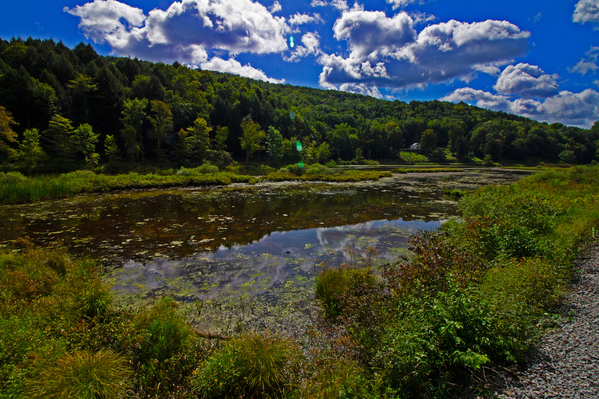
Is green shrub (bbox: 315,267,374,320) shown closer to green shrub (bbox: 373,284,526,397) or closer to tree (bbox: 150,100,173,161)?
green shrub (bbox: 373,284,526,397)

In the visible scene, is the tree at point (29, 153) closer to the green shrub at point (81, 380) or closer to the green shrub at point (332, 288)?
the green shrub at point (81, 380)

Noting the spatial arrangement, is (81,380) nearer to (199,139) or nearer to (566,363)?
(566,363)

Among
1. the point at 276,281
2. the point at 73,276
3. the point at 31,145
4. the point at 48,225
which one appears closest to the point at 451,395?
the point at 276,281

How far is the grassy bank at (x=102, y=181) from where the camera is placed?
17594mm

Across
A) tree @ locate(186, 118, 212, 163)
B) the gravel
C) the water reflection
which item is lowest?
the water reflection

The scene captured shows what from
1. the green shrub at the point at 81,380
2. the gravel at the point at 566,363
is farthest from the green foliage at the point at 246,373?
the gravel at the point at 566,363

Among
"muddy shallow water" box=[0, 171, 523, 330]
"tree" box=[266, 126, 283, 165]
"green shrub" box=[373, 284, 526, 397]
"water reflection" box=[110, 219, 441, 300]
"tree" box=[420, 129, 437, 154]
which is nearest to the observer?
"green shrub" box=[373, 284, 526, 397]

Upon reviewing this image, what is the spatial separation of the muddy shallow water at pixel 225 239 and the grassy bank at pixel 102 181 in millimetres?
1755

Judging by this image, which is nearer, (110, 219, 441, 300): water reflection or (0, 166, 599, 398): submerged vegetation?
(0, 166, 599, 398): submerged vegetation

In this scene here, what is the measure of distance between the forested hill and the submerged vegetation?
39018mm

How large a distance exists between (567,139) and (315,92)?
141 metres

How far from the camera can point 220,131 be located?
59125mm

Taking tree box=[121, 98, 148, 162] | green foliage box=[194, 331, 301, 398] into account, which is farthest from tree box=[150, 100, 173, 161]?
green foliage box=[194, 331, 301, 398]

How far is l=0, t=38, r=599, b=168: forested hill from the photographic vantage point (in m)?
41.0
